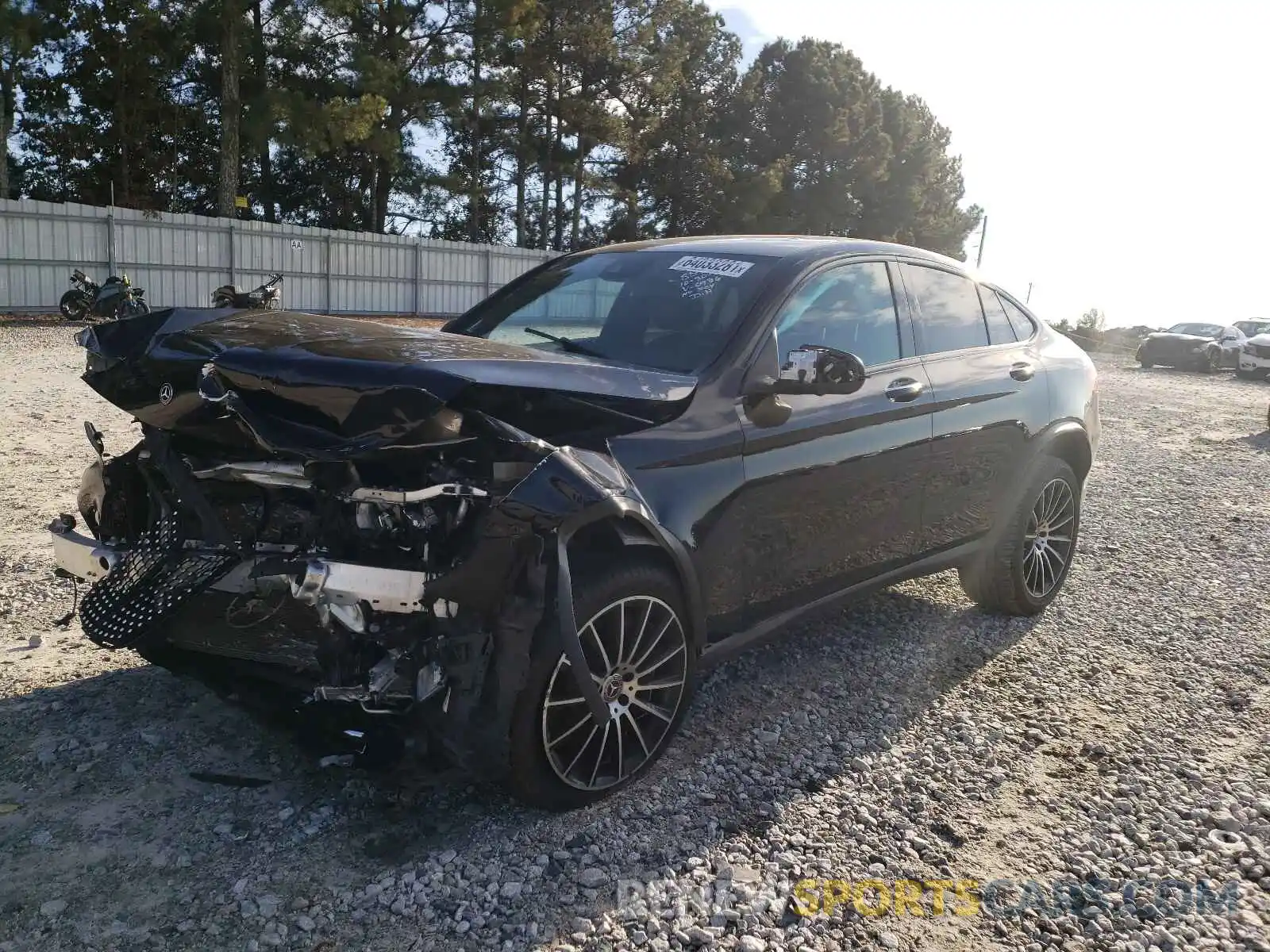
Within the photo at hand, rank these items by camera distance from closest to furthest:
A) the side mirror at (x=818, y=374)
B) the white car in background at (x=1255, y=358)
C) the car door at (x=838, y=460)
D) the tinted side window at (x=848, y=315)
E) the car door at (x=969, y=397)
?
the side mirror at (x=818, y=374) < the car door at (x=838, y=460) < the tinted side window at (x=848, y=315) < the car door at (x=969, y=397) < the white car in background at (x=1255, y=358)

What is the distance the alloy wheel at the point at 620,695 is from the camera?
10.5ft

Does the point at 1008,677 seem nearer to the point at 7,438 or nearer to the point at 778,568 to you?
the point at 778,568

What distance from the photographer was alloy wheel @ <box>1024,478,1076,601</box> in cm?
541

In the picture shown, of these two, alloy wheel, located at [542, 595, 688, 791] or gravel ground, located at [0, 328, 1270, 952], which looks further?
alloy wheel, located at [542, 595, 688, 791]

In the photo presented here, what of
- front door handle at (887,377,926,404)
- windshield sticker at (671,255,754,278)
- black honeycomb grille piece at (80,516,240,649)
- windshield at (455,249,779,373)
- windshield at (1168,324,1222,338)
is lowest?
black honeycomb grille piece at (80,516,240,649)

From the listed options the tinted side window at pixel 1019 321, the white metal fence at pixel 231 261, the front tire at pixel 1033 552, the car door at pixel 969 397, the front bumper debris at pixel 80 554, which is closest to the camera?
the front bumper debris at pixel 80 554

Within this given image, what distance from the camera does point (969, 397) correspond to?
483 centimetres

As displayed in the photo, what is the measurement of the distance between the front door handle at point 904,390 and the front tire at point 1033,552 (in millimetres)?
1061

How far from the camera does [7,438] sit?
845cm

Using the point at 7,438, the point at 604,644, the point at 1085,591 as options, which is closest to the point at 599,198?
the point at 7,438

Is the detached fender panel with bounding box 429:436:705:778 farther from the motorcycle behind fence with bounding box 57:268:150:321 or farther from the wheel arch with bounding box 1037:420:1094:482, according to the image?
the motorcycle behind fence with bounding box 57:268:150:321

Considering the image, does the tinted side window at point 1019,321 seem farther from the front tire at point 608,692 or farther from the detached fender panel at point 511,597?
the detached fender panel at point 511,597

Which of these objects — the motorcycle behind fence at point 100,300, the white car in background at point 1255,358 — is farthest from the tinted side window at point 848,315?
the white car in background at point 1255,358

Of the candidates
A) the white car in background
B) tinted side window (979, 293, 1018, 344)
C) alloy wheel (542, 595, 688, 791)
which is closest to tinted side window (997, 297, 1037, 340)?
Result: tinted side window (979, 293, 1018, 344)
